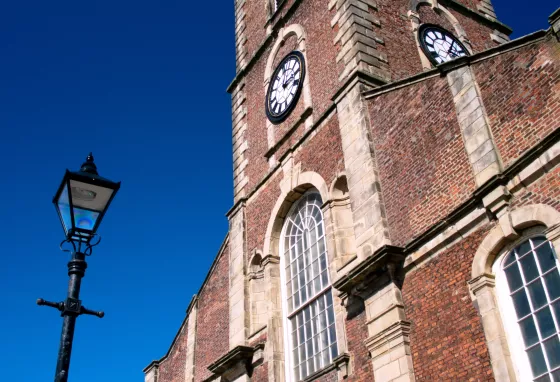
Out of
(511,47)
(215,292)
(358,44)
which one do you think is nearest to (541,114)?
(511,47)

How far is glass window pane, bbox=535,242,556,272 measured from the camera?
905 centimetres

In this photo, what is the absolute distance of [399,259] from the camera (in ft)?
37.7

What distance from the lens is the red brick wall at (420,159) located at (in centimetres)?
1112

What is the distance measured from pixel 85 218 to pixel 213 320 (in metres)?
11.5

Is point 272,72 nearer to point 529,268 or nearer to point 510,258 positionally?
point 510,258

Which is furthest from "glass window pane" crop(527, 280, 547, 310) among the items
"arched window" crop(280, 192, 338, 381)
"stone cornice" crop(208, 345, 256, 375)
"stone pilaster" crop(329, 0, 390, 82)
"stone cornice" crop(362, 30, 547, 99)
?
"stone cornice" crop(208, 345, 256, 375)

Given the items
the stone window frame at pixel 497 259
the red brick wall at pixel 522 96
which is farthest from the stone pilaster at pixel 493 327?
the red brick wall at pixel 522 96

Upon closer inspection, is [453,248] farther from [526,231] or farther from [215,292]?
[215,292]

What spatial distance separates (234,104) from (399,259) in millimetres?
10817

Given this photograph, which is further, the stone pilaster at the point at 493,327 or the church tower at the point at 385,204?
the church tower at the point at 385,204

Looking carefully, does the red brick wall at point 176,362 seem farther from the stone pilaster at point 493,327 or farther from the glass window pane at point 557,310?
the glass window pane at point 557,310

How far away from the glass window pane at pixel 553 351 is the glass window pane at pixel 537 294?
0.51 metres

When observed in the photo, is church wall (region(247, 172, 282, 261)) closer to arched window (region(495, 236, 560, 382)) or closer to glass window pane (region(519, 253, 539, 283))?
arched window (region(495, 236, 560, 382))

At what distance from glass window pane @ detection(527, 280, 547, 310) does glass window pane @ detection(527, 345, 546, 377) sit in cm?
56
